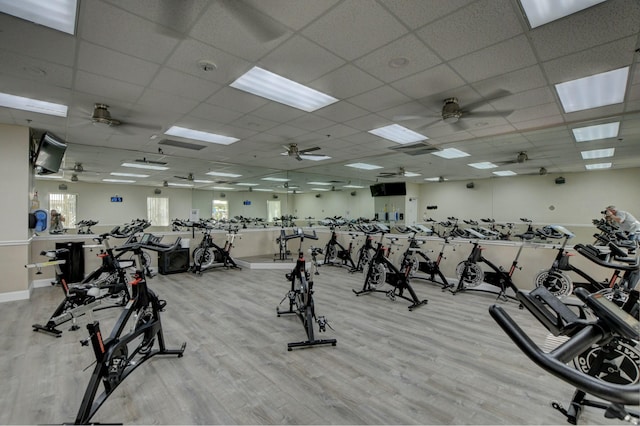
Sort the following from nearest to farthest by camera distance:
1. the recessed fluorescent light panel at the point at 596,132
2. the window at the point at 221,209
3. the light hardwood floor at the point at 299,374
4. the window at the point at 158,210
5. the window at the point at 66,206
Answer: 1. the light hardwood floor at the point at 299,374
2. the recessed fluorescent light panel at the point at 596,132
3. the window at the point at 66,206
4. the window at the point at 221,209
5. the window at the point at 158,210

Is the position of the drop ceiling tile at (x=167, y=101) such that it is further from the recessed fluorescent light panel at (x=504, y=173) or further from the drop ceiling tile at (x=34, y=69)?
the recessed fluorescent light panel at (x=504, y=173)

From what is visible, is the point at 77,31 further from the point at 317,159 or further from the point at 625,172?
the point at 625,172

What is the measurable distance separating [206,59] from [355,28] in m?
1.51

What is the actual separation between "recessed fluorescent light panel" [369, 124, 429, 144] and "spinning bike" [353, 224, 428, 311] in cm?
214

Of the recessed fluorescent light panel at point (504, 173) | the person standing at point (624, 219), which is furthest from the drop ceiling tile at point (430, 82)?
the recessed fluorescent light panel at point (504, 173)

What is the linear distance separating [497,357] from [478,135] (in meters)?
4.34

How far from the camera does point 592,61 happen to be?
2809mm

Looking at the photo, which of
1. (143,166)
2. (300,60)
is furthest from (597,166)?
(143,166)

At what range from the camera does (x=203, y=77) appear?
10.5 feet

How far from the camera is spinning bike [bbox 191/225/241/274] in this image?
659 centimetres

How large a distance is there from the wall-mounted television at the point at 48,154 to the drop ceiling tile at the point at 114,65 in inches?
115

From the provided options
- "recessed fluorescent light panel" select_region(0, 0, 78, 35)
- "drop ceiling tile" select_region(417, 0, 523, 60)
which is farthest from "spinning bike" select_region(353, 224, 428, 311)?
"recessed fluorescent light panel" select_region(0, 0, 78, 35)

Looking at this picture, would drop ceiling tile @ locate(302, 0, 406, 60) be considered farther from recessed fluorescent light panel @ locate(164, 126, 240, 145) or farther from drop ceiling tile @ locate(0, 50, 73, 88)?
recessed fluorescent light panel @ locate(164, 126, 240, 145)

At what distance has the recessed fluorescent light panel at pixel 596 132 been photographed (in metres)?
4.89
